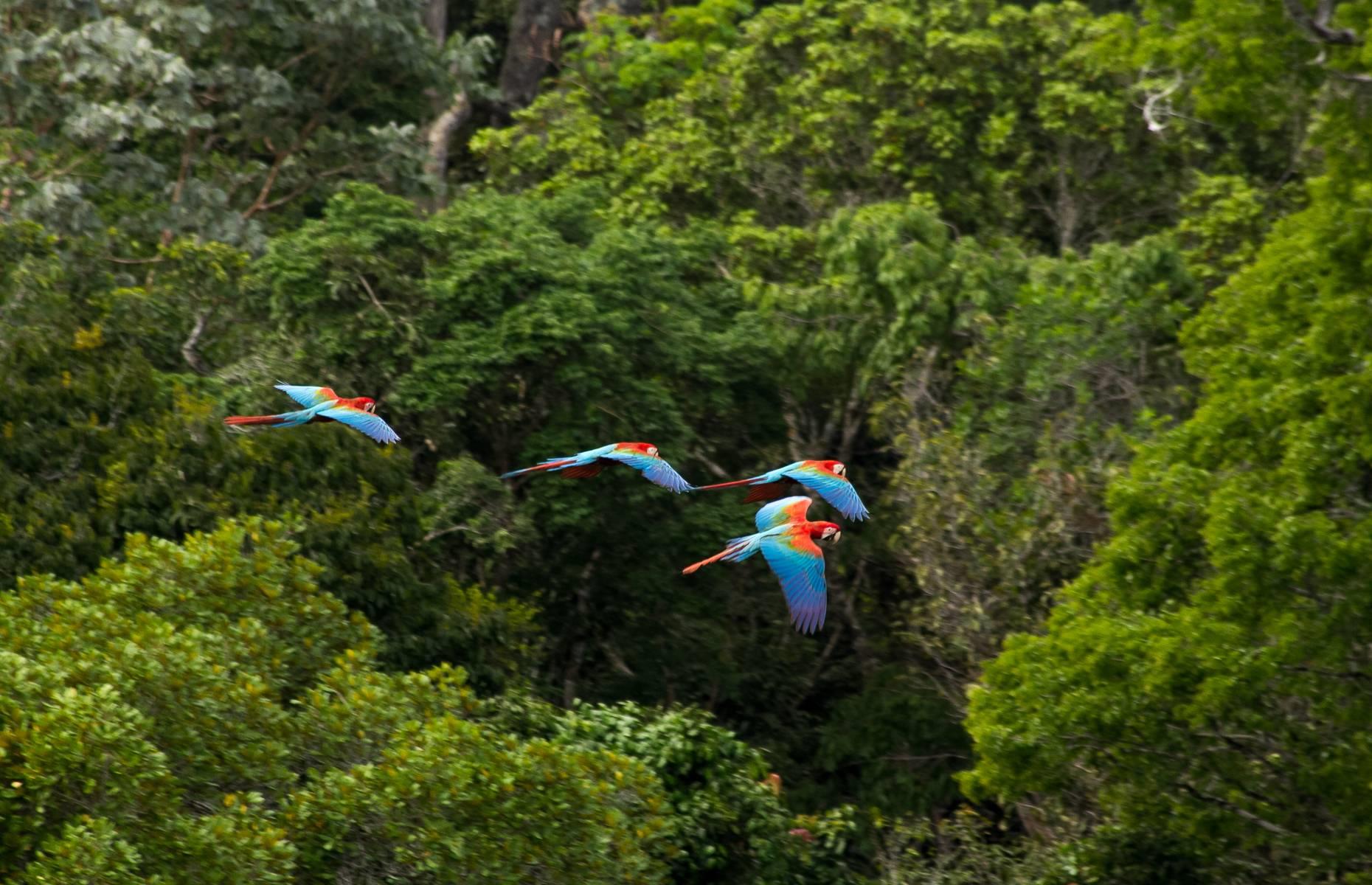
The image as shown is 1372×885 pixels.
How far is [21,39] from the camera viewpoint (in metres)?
20.2

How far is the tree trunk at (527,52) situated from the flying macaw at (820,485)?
2084 centimetres

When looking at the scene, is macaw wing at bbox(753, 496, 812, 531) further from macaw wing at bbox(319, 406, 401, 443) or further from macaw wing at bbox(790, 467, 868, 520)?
macaw wing at bbox(319, 406, 401, 443)

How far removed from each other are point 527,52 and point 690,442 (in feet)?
35.4

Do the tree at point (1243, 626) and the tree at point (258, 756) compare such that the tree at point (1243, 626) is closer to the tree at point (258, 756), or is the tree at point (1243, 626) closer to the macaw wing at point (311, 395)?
the tree at point (258, 756)

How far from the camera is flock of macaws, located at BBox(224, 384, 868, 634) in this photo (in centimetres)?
759

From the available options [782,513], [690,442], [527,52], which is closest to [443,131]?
[527,52]

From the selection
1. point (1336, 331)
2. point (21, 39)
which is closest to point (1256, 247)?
point (1336, 331)

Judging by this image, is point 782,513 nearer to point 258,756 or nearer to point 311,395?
point 311,395

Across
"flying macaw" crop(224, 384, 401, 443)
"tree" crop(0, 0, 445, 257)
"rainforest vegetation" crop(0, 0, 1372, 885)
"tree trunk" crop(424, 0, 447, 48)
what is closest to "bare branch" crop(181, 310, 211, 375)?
"rainforest vegetation" crop(0, 0, 1372, 885)

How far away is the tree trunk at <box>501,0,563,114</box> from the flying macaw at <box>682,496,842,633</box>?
69.1 feet

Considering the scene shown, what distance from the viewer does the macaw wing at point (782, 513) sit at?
8227mm

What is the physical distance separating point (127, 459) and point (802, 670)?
8687 mm

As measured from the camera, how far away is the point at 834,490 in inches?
319

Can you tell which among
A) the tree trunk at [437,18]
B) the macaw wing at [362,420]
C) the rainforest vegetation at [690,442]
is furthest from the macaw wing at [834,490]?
the tree trunk at [437,18]
